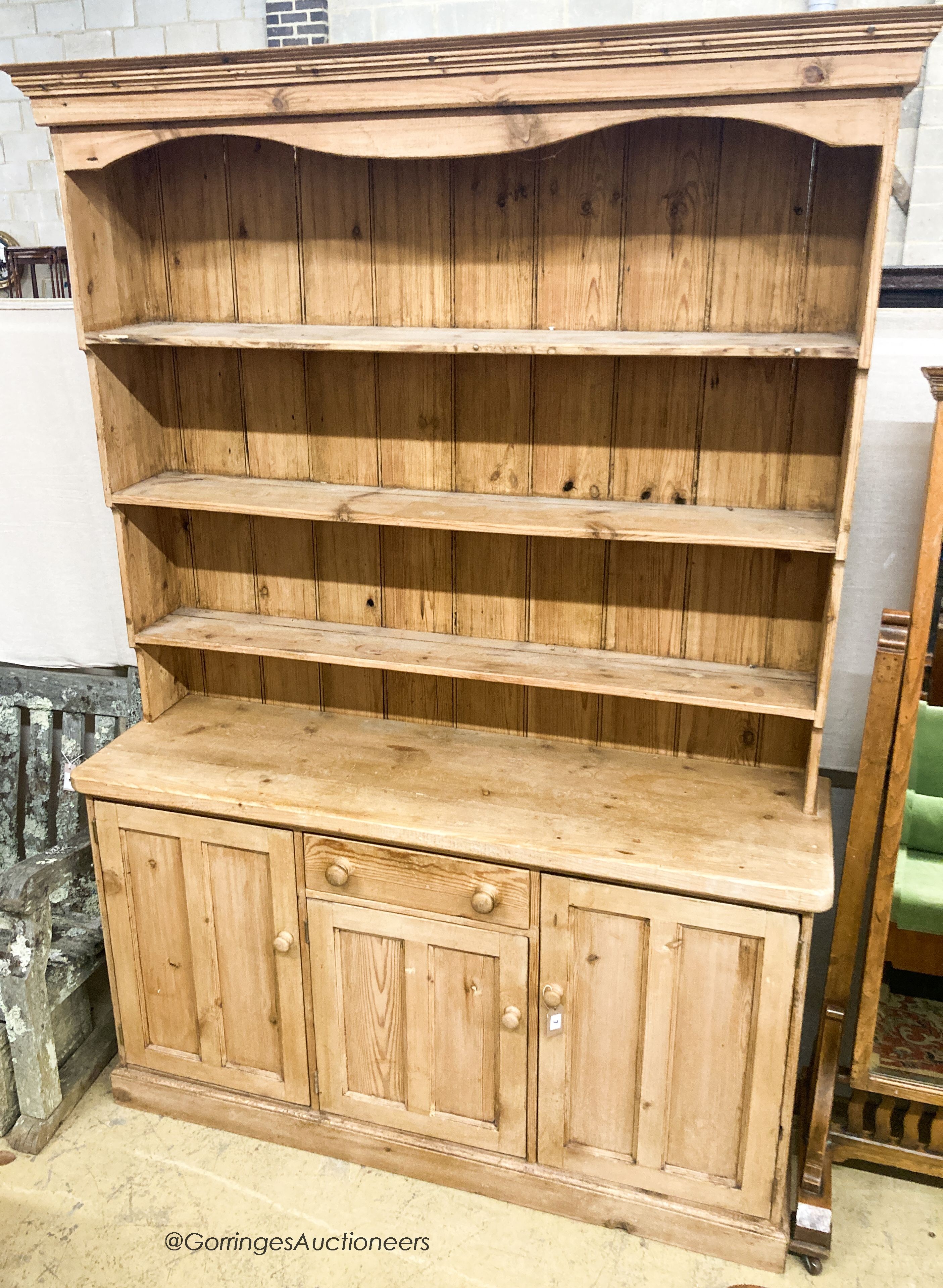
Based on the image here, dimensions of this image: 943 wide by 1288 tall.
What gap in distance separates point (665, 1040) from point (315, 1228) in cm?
88

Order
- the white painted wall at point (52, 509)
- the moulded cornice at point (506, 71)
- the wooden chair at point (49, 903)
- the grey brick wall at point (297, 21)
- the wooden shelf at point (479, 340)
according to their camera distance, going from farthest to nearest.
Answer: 1. the grey brick wall at point (297, 21)
2. the white painted wall at point (52, 509)
3. the wooden chair at point (49, 903)
4. the wooden shelf at point (479, 340)
5. the moulded cornice at point (506, 71)

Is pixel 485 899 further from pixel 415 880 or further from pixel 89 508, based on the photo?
pixel 89 508

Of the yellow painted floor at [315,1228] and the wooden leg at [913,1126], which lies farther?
the wooden leg at [913,1126]

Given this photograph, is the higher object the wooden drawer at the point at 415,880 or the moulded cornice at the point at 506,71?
the moulded cornice at the point at 506,71

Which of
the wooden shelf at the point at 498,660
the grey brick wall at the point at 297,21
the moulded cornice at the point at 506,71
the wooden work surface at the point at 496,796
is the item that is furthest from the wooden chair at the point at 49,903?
the grey brick wall at the point at 297,21

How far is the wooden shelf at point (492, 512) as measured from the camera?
1.95 metres

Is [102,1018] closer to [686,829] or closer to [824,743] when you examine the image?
[686,829]

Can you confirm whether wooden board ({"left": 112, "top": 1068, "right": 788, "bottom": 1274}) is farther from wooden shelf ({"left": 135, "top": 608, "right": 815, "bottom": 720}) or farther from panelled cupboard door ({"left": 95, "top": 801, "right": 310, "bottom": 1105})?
wooden shelf ({"left": 135, "top": 608, "right": 815, "bottom": 720})

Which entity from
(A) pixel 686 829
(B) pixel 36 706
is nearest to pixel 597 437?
(A) pixel 686 829

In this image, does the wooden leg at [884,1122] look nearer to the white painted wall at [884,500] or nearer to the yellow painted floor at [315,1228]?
the yellow painted floor at [315,1228]

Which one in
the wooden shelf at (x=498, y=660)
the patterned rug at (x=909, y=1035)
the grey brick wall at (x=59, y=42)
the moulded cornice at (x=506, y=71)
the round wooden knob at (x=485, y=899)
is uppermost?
the grey brick wall at (x=59, y=42)

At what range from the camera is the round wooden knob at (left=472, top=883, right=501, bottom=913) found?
2029mm

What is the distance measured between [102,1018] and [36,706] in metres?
0.85

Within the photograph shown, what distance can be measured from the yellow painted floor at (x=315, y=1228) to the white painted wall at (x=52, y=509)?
126cm
